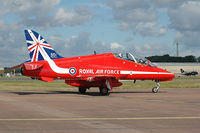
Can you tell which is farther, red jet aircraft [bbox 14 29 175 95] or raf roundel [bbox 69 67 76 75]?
raf roundel [bbox 69 67 76 75]

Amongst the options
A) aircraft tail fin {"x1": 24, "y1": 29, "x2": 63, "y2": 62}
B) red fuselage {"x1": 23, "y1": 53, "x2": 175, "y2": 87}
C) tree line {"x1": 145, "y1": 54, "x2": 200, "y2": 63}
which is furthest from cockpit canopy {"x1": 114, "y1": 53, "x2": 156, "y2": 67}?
tree line {"x1": 145, "y1": 54, "x2": 200, "y2": 63}

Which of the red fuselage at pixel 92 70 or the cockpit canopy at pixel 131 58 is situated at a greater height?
the cockpit canopy at pixel 131 58

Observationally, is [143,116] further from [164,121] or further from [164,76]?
[164,76]

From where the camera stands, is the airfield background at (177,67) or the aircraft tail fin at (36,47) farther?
the airfield background at (177,67)

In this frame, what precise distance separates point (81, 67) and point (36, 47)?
13.1 feet

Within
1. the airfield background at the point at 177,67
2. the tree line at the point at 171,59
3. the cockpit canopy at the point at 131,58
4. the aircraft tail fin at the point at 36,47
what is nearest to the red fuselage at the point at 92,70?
the cockpit canopy at the point at 131,58

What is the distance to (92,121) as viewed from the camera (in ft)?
41.2

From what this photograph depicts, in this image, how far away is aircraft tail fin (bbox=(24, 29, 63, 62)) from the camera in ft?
93.6

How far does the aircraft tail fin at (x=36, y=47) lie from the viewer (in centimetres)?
2852

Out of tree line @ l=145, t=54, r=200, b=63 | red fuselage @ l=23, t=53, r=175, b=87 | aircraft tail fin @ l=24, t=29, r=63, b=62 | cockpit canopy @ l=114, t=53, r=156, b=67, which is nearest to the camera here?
red fuselage @ l=23, t=53, r=175, b=87

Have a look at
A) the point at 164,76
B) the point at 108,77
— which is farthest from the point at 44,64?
the point at 164,76

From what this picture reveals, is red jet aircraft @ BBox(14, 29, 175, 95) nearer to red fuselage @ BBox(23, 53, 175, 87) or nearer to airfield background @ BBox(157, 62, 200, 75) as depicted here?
red fuselage @ BBox(23, 53, 175, 87)

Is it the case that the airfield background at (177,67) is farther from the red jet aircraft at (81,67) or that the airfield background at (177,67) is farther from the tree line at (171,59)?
the red jet aircraft at (81,67)

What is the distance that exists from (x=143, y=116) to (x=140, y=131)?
3736mm
